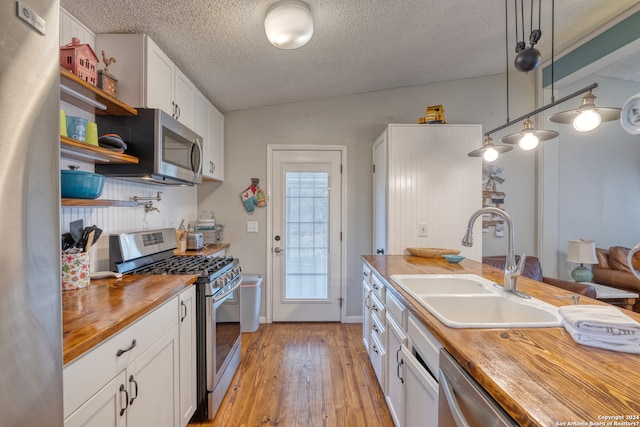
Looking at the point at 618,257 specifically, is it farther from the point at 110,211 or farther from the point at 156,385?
the point at 110,211

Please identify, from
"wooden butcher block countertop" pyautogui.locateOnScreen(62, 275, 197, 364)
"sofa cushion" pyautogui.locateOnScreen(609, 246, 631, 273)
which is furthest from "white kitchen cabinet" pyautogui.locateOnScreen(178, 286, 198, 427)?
"sofa cushion" pyautogui.locateOnScreen(609, 246, 631, 273)

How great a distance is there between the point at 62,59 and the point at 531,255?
431cm

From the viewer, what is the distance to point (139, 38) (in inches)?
68.4

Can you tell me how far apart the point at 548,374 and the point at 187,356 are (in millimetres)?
1627

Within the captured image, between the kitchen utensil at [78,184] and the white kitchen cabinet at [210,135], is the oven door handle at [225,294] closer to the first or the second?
the kitchen utensil at [78,184]

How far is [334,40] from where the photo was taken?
6.92 feet

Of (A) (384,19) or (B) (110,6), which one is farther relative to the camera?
(A) (384,19)

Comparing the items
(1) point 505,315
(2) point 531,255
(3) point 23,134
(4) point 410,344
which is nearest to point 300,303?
(4) point 410,344

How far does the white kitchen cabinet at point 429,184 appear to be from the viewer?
271 cm

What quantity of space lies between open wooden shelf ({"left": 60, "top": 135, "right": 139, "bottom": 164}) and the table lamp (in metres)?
4.04

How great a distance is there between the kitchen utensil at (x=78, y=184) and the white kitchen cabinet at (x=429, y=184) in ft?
7.18

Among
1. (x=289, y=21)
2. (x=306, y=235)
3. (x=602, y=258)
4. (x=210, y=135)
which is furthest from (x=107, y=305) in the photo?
(x=602, y=258)

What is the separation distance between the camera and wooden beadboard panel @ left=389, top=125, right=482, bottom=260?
2.71 metres

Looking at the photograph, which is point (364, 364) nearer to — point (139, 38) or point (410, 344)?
point (410, 344)
